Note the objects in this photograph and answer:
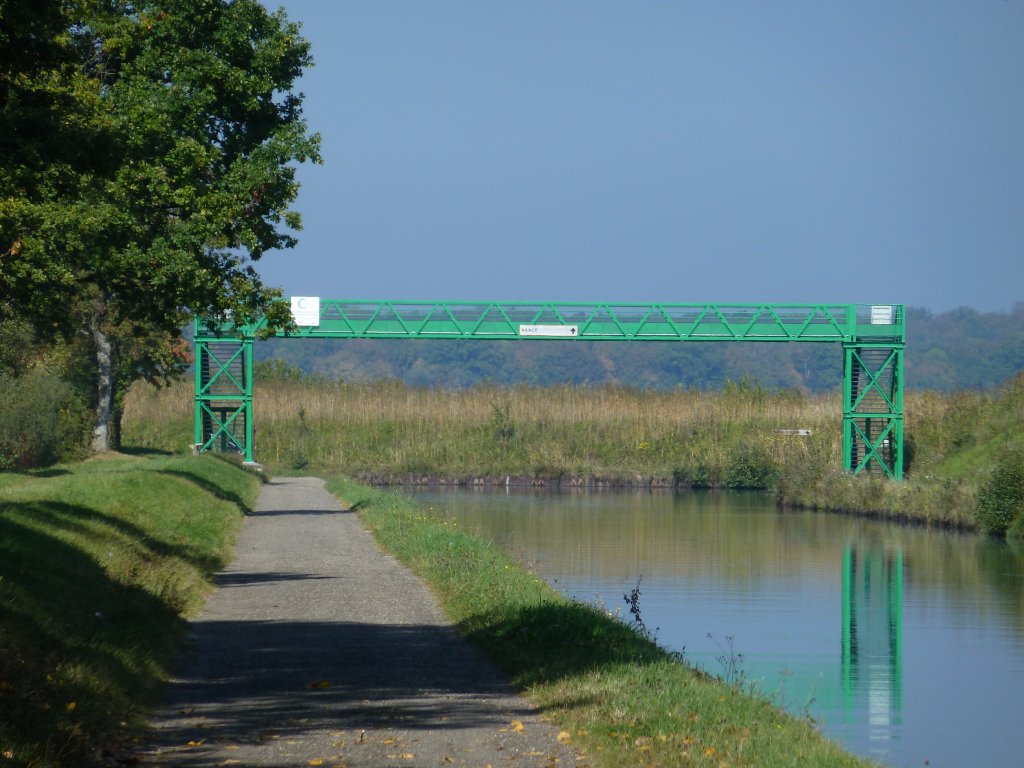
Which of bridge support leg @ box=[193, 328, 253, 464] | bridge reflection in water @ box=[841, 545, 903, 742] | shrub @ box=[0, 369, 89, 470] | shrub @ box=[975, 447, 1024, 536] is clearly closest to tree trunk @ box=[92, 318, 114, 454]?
shrub @ box=[0, 369, 89, 470]

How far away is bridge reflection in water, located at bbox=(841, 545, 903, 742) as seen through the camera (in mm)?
15711

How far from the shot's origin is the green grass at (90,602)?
9.45 m

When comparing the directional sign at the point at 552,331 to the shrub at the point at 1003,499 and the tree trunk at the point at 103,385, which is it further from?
the shrub at the point at 1003,499

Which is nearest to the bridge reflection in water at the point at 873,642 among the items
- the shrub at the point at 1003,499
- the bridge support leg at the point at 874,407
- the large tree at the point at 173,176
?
the shrub at the point at 1003,499

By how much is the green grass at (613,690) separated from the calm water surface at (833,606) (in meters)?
1.66

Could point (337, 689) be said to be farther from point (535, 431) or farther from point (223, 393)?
point (535, 431)

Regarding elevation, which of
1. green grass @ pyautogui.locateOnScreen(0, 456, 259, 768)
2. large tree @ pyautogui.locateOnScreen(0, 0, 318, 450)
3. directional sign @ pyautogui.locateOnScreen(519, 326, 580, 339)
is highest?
large tree @ pyautogui.locateOnScreen(0, 0, 318, 450)

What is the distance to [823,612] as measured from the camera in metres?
23.6

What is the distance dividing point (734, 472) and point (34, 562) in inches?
1925

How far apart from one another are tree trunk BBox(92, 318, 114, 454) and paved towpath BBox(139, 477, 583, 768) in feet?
87.7

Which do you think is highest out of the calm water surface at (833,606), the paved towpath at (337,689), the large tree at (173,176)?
the large tree at (173,176)


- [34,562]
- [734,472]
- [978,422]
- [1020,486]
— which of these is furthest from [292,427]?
[34,562]

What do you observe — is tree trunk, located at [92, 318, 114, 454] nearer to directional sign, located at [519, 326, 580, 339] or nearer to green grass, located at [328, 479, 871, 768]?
directional sign, located at [519, 326, 580, 339]

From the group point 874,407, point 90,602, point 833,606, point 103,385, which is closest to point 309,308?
point 103,385
